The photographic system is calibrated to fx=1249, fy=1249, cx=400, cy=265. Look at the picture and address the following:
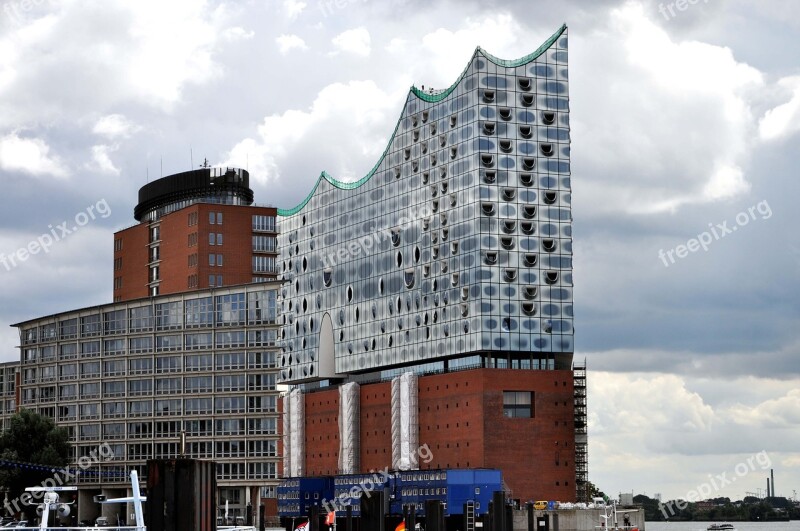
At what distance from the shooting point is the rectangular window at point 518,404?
154000mm

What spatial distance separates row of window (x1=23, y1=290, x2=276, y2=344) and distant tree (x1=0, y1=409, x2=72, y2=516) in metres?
14.4

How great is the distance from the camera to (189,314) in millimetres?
153250

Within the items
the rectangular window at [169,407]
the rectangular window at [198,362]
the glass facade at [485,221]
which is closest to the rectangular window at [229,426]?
the rectangular window at [169,407]

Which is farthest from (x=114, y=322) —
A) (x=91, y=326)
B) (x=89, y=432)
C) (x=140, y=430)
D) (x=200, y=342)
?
(x=89, y=432)

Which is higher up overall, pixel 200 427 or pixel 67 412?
pixel 67 412

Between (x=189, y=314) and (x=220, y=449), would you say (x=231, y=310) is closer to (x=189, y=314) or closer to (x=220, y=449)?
(x=189, y=314)

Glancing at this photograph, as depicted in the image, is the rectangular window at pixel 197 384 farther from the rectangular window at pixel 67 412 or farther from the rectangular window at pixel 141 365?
the rectangular window at pixel 67 412

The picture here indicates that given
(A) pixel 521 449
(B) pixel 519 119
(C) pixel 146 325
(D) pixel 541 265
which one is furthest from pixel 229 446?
(B) pixel 519 119

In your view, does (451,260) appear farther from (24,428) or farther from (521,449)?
(24,428)

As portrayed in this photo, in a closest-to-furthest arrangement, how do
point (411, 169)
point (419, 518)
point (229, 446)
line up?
point (419, 518), point (229, 446), point (411, 169)

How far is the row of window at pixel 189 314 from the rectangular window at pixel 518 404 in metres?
30.6

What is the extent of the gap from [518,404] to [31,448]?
193 ft

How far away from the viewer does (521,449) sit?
153000mm

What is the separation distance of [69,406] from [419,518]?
5058 centimetres
